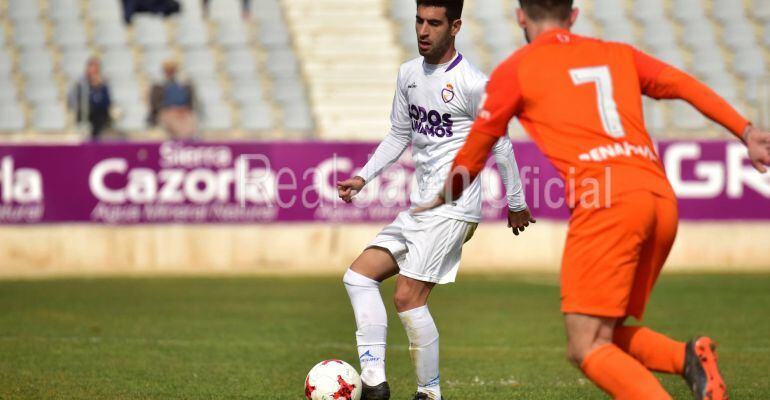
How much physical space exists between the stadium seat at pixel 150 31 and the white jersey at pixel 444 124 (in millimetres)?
15045

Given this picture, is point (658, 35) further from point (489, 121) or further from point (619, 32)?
point (489, 121)

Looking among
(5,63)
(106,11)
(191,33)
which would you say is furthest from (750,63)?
(5,63)

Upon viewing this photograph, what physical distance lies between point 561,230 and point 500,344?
7227 millimetres

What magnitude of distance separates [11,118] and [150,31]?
125 inches

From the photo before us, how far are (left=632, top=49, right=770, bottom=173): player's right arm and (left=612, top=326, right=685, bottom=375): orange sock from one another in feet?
2.67

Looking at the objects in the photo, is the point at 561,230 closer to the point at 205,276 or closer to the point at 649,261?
the point at 205,276

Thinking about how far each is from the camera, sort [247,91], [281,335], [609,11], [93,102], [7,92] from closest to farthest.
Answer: [281,335] → [93,102] → [7,92] → [247,91] → [609,11]

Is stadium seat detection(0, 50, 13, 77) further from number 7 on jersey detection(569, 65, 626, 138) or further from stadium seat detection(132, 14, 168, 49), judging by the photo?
number 7 on jersey detection(569, 65, 626, 138)

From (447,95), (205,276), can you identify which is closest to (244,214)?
(205,276)

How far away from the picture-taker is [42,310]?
13195 mm

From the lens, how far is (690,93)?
5.35 m

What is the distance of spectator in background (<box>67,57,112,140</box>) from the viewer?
1858 cm

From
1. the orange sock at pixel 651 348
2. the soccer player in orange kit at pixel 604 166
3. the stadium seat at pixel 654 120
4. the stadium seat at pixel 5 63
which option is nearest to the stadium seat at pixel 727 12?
the stadium seat at pixel 654 120

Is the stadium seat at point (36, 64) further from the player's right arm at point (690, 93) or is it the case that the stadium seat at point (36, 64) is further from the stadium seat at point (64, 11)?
the player's right arm at point (690, 93)
